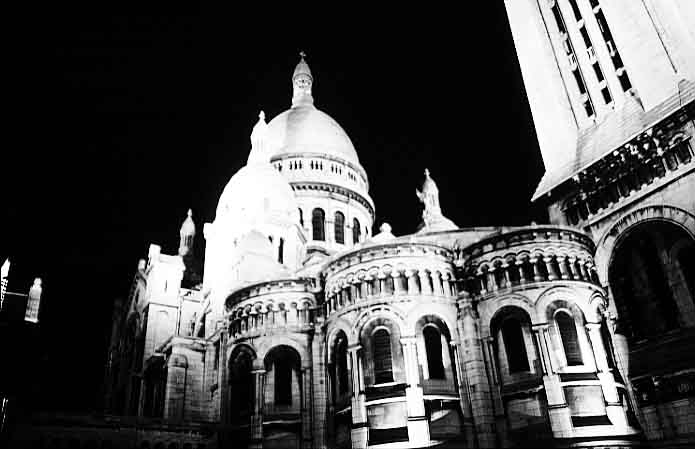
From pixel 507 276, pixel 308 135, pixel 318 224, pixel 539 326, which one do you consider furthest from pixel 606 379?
pixel 308 135

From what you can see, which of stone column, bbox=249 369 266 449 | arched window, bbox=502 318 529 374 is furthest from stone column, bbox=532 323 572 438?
stone column, bbox=249 369 266 449

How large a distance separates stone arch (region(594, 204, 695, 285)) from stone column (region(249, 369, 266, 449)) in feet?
59.1

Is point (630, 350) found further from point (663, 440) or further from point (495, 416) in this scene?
point (495, 416)

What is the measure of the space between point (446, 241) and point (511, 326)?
8006mm

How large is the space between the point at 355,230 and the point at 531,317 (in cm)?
2997

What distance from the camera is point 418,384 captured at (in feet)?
79.3

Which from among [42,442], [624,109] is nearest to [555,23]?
[624,109]

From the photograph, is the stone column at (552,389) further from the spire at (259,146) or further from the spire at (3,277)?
the spire at (3,277)

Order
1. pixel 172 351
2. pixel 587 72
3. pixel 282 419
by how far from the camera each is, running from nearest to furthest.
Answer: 1. pixel 282 419
2. pixel 587 72
3. pixel 172 351

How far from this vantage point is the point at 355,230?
175ft

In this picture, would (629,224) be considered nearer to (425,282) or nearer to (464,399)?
(425,282)

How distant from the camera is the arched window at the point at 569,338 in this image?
24.1 metres

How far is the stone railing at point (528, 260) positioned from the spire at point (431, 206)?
15.8 m

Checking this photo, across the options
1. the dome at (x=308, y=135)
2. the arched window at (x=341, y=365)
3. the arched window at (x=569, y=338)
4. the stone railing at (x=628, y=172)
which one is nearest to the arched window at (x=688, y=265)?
the stone railing at (x=628, y=172)
